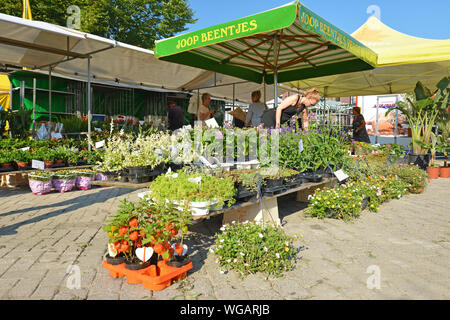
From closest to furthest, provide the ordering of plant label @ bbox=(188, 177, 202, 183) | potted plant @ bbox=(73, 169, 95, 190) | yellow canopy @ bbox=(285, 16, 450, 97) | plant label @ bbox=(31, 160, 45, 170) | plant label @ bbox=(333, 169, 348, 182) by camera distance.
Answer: plant label @ bbox=(188, 177, 202, 183) → plant label @ bbox=(333, 169, 348, 182) → plant label @ bbox=(31, 160, 45, 170) → potted plant @ bbox=(73, 169, 95, 190) → yellow canopy @ bbox=(285, 16, 450, 97)

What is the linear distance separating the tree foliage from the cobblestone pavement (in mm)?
15640

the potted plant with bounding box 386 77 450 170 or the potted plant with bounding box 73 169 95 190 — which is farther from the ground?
the potted plant with bounding box 386 77 450 170

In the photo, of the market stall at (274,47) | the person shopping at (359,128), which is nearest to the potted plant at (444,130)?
the person shopping at (359,128)

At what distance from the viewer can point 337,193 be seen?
4.24 meters

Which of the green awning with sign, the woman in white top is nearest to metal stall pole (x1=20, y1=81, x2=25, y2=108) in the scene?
the green awning with sign

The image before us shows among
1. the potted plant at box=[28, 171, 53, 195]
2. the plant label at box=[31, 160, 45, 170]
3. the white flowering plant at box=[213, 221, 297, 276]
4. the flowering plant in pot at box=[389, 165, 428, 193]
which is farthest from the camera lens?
the flowering plant in pot at box=[389, 165, 428, 193]

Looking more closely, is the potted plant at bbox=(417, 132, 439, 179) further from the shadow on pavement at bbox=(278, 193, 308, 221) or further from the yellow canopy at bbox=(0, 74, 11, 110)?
the yellow canopy at bbox=(0, 74, 11, 110)

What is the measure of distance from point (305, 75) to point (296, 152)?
320 centimetres

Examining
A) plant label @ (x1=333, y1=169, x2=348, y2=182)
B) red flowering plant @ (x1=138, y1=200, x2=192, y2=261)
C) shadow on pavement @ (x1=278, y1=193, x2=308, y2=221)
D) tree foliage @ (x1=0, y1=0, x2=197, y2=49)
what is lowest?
shadow on pavement @ (x1=278, y1=193, x2=308, y2=221)

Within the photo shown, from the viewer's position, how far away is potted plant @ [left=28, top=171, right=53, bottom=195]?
541cm

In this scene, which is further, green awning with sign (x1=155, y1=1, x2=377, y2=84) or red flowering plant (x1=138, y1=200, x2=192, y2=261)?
green awning with sign (x1=155, y1=1, x2=377, y2=84)

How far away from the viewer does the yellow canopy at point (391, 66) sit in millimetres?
7242

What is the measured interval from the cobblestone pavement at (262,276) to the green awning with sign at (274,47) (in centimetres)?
229

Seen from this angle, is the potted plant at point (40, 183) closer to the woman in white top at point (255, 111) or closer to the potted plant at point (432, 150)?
the woman in white top at point (255, 111)
